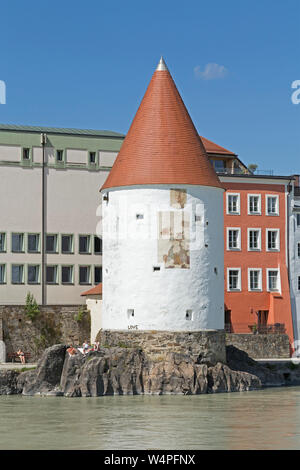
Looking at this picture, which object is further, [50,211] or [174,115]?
[50,211]

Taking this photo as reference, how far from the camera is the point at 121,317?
145 feet

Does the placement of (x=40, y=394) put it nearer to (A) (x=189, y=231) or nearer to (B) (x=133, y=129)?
(A) (x=189, y=231)

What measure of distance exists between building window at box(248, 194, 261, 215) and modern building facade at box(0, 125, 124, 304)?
7.82m

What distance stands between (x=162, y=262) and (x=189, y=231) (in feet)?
5.61

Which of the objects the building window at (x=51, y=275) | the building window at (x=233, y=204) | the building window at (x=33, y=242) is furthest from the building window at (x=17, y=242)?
the building window at (x=233, y=204)

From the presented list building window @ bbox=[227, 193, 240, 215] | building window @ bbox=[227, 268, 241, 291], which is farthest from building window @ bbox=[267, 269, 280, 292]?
building window @ bbox=[227, 193, 240, 215]

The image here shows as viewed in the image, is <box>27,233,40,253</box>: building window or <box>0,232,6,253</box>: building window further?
<box>27,233,40,253</box>: building window

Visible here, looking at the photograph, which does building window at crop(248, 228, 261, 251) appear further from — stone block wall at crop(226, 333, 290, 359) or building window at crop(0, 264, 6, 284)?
building window at crop(0, 264, 6, 284)

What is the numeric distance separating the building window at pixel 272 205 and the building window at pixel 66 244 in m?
10.9

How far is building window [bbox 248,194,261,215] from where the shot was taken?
57.8 m

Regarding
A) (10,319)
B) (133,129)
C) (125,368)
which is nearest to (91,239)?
(10,319)

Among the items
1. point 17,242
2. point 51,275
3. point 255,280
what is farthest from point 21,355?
point 255,280

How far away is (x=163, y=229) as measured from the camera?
143ft

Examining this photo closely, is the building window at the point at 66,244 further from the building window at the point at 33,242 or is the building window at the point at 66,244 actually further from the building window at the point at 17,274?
the building window at the point at 17,274
